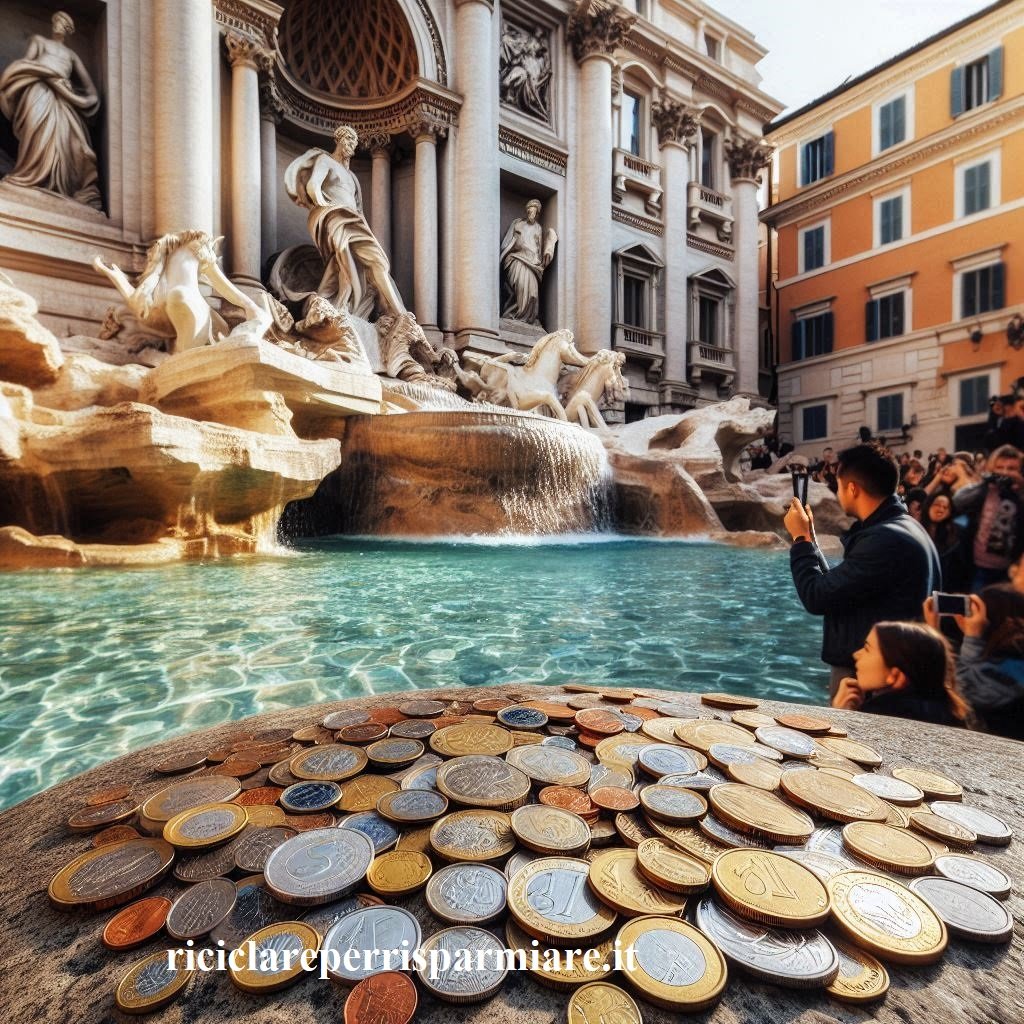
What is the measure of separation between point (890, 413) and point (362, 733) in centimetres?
2331

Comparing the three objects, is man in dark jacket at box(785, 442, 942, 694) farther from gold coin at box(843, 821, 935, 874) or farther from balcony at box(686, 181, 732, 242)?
balcony at box(686, 181, 732, 242)

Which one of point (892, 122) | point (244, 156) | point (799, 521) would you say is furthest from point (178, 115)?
point (892, 122)

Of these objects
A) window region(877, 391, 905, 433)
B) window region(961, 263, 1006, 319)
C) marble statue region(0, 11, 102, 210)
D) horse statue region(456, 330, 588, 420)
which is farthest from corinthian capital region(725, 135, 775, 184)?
marble statue region(0, 11, 102, 210)

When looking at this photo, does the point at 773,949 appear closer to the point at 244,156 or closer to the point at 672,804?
the point at 672,804

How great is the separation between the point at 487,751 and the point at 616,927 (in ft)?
1.53

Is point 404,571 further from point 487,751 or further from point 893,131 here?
point 893,131

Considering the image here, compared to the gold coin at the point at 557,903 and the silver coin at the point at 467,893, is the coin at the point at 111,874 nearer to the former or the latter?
the silver coin at the point at 467,893

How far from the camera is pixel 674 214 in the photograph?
19125mm

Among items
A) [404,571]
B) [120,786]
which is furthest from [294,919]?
[404,571]

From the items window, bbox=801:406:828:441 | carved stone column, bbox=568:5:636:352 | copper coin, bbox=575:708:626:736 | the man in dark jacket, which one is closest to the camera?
copper coin, bbox=575:708:626:736

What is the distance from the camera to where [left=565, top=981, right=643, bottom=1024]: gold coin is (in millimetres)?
615

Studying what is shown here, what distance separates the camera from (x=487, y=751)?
117cm

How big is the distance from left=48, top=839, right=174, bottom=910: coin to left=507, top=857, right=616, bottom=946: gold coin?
1.56ft

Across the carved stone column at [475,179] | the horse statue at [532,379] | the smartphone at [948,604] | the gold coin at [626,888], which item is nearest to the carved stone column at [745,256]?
the carved stone column at [475,179]
